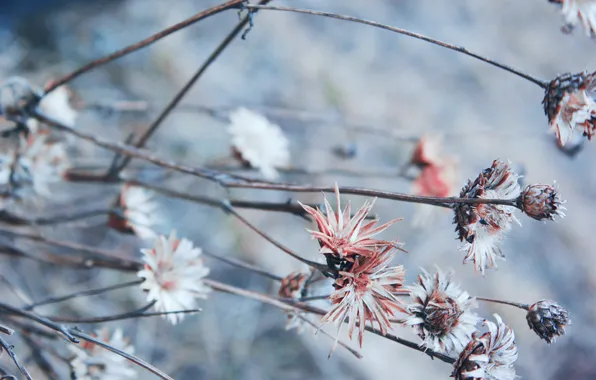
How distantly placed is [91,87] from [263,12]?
0.36 meters

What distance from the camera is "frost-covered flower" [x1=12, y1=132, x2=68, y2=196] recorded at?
516mm

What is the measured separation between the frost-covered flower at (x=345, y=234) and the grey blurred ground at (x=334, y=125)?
1.64 ft

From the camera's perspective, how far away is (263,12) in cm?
109

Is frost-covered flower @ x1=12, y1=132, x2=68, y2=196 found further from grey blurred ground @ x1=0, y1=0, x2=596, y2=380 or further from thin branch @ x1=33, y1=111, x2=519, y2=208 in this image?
grey blurred ground @ x1=0, y1=0, x2=596, y2=380

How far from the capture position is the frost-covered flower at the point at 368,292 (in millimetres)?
321

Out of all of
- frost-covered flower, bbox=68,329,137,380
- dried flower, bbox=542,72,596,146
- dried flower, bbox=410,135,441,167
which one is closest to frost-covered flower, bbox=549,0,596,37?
dried flower, bbox=542,72,596,146

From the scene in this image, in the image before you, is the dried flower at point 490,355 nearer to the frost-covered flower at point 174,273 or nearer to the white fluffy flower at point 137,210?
the frost-covered flower at point 174,273

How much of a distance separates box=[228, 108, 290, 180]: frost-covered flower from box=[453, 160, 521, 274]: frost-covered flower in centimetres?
27

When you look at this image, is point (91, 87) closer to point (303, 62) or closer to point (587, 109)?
point (303, 62)

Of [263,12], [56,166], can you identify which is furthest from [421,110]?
[56,166]

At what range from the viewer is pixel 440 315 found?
340mm

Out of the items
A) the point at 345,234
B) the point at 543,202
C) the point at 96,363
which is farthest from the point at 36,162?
the point at 543,202

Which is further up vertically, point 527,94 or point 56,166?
point 527,94

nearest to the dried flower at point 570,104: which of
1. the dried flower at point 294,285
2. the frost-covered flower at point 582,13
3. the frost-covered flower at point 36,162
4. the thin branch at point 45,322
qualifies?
the frost-covered flower at point 582,13
